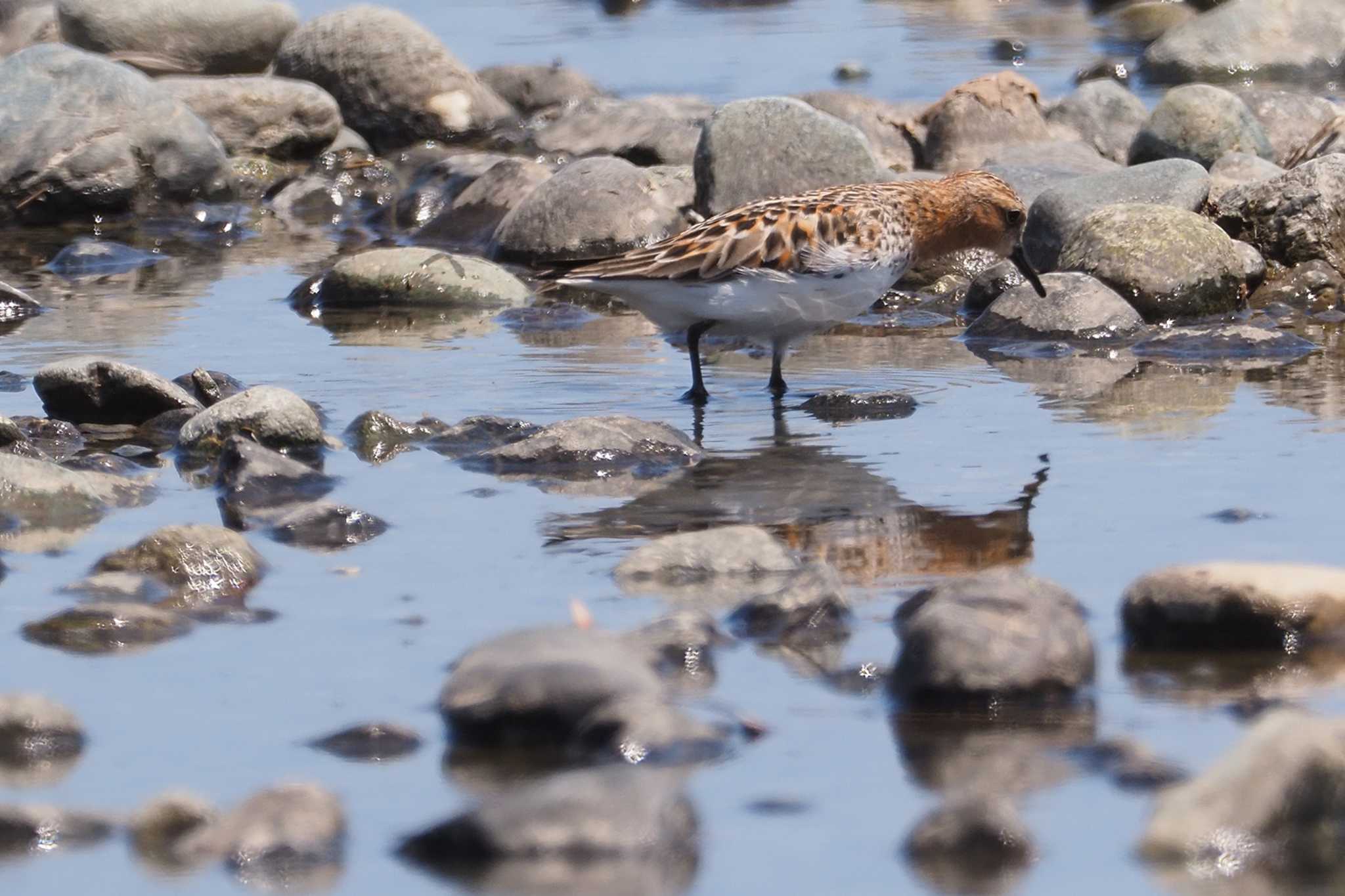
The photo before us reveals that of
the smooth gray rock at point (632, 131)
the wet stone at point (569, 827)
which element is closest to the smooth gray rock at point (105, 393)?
the wet stone at point (569, 827)

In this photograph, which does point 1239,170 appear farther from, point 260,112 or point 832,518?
point 260,112

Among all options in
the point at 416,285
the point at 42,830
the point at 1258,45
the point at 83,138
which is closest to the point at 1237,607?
the point at 42,830

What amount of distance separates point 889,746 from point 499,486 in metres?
3.34

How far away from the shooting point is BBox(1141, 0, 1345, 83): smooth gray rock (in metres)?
24.1

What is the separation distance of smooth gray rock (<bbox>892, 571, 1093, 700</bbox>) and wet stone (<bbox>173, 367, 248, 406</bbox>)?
202 inches

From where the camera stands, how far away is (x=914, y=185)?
10.6 m

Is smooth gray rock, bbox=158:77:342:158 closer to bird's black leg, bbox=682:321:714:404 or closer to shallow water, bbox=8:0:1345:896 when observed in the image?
shallow water, bbox=8:0:1345:896

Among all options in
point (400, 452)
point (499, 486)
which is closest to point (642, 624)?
point (499, 486)

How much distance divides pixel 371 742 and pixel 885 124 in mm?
13517

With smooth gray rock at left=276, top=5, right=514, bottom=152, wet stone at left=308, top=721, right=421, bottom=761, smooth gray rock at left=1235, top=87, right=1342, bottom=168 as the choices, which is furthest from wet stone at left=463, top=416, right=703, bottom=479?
smooth gray rock at left=276, top=5, right=514, bottom=152

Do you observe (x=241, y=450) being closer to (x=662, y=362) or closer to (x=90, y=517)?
(x=90, y=517)

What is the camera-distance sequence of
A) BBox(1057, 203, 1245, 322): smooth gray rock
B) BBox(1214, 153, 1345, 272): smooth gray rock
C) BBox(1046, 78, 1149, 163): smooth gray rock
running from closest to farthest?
BBox(1057, 203, 1245, 322): smooth gray rock < BBox(1214, 153, 1345, 272): smooth gray rock < BBox(1046, 78, 1149, 163): smooth gray rock

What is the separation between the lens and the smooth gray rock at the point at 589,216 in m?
14.4

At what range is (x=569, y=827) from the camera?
443cm
